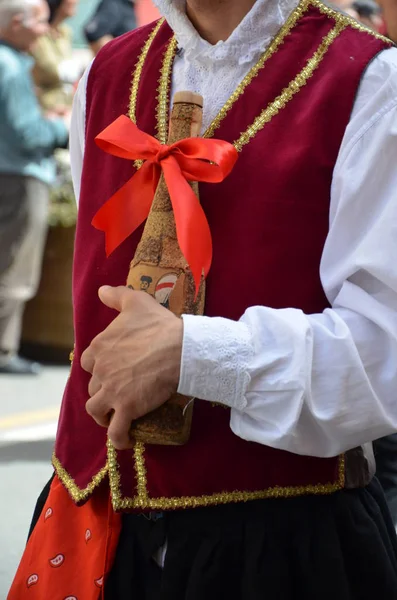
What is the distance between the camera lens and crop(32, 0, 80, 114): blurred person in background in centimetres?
559

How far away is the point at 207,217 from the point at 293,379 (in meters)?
0.27

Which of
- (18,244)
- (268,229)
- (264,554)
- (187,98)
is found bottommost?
(18,244)

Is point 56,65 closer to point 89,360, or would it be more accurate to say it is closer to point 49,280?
point 49,280

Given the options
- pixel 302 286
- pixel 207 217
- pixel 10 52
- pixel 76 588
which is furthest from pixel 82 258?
pixel 10 52

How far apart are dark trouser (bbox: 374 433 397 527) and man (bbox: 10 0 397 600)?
688 mm

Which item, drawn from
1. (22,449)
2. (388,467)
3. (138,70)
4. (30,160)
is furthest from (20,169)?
(138,70)

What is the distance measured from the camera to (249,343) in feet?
3.75

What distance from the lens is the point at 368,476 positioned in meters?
1.36

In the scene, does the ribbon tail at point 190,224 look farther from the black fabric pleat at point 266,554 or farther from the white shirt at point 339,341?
the black fabric pleat at point 266,554

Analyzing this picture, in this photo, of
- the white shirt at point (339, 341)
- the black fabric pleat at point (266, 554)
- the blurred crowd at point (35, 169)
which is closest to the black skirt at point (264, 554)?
the black fabric pleat at point (266, 554)

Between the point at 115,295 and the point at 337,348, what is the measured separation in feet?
0.93

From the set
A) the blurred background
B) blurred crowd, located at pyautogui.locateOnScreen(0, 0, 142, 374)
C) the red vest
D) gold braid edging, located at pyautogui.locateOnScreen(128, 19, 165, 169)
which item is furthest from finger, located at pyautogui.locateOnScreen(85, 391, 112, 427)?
blurred crowd, located at pyautogui.locateOnScreen(0, 0, 142, 374)

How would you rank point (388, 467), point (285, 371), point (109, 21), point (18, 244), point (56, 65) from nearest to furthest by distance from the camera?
point (285, 371) < point (388, 467) < point (18, 244) < point (56, 65) < point (109, 21)

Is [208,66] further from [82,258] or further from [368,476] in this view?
[368,476]
